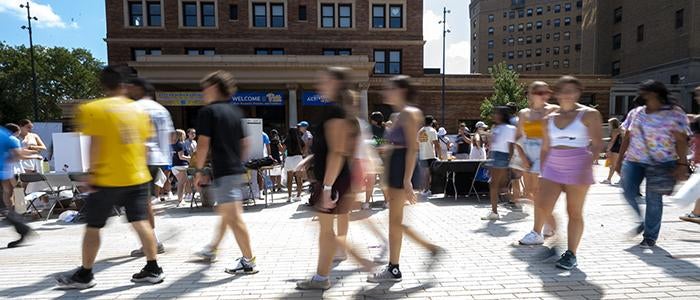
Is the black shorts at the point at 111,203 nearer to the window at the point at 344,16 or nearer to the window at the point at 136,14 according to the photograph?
the window at the point at 344,16

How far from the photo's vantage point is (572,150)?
13.1 feet

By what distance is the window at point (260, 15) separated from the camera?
31.0 m

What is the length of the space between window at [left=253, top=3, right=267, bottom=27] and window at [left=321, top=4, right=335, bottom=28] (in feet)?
14.0

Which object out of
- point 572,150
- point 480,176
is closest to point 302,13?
point 480,176

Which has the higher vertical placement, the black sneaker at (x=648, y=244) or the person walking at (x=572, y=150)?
the person walking at (x=572, y=150)

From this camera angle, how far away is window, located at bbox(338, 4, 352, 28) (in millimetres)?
31391

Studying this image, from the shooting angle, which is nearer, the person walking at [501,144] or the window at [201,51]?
the person walking at [501,144]

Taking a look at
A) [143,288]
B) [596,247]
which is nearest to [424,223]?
[596,247]

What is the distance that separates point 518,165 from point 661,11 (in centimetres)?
5277

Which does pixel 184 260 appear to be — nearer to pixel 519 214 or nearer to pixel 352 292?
pixel 352 292

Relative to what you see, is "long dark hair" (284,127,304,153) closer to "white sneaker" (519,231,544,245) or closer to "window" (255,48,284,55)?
"white sneaker" (519,231,544,245)

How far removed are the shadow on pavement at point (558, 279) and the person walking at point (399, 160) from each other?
1334 mm

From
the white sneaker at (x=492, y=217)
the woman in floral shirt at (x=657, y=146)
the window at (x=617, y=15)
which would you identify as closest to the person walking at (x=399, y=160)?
the woman in floral shirt at (x=657, y=146)

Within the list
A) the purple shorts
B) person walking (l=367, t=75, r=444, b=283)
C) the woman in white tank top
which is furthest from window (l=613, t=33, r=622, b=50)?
person walking (l=367, t=75, r=444, b=283)
